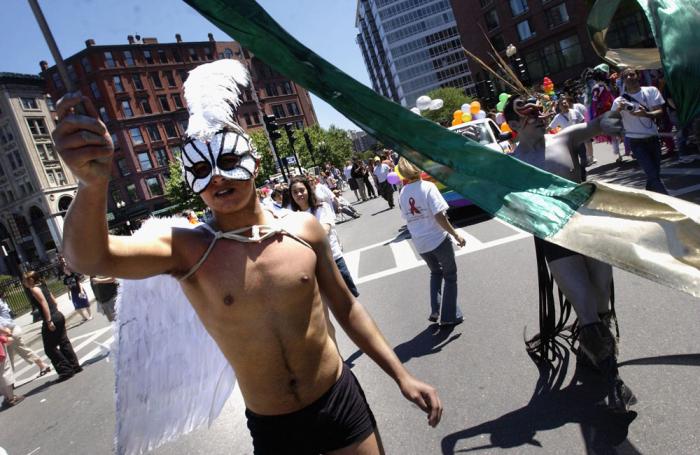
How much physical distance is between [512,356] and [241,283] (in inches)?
119

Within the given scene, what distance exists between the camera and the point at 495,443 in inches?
127

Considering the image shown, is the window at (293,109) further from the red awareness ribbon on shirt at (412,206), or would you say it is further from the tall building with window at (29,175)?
the red awareness ribbon on shirt at (412,206)

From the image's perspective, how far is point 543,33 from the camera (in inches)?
2147

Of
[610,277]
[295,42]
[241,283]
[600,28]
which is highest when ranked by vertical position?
[295,42]

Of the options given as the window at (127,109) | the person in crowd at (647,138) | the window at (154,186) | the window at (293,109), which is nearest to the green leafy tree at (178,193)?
the window at (154,186)

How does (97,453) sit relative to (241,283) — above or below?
below

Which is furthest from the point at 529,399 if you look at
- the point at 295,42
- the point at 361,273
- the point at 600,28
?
the point at 361,273

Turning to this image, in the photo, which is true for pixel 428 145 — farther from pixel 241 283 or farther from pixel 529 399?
pixel 529 399

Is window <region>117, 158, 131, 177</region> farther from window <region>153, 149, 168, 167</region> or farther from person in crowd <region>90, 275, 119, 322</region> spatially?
person in crowd <region>90, 275, 119, 322</region>

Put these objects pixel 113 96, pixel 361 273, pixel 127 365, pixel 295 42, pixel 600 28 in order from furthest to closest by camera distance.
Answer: pixel 113 96 < pixel 361 273 < pixel 600 28 < pixel 127 365 < pixel 295 42

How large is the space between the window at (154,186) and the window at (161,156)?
7.30 feet

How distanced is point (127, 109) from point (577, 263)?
68822 mm

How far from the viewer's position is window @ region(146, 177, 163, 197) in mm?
Answer: 64775

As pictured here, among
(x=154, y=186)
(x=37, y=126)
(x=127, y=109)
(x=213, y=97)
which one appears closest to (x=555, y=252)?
(x=213, y=97)
